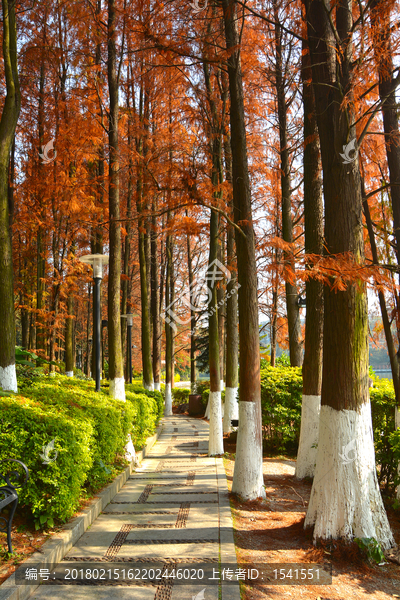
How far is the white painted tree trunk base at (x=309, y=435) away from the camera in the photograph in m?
6.84

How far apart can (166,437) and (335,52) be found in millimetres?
10479

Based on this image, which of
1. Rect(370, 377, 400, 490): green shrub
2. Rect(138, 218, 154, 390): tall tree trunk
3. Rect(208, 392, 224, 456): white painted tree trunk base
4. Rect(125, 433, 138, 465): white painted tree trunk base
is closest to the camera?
Rect(370, 377, 400, 490): green shrub

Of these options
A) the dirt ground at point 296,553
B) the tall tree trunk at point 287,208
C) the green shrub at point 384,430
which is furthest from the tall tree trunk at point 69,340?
the green shrub at point 384,430

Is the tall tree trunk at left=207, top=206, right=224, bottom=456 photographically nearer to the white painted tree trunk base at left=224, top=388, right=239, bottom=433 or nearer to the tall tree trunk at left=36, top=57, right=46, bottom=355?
the white painted tree trunk base at left=224, top=388, right=239, bottom=433

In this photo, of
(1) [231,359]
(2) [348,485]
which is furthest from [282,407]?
(2) [348,485]

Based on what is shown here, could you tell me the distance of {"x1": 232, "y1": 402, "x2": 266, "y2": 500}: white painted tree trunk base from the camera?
598cm

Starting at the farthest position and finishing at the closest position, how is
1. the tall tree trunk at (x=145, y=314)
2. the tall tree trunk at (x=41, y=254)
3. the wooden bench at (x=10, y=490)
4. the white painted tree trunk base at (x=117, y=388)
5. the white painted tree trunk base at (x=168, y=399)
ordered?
the white painted tree trunk base at (x=168, y=399)
the tall tree trunk at (x=145, y=314)
the tall tree trunk at (x=41, y=254)
the white painted tree trunk base at (x=117, y=388)
the wooden bench at (x=10, y=490)

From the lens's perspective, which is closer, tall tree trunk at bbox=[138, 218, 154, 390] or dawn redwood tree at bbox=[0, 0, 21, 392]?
dawn redwood tree at bbox=[0, 0, 21, 392]

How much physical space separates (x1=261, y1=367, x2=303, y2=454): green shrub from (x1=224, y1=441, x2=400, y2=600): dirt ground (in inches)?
108

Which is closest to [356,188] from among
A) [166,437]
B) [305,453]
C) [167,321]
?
[305,453]

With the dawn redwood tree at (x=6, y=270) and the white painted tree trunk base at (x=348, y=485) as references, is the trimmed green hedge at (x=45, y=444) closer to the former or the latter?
the dawn redwood tree at (x=6, y=270)

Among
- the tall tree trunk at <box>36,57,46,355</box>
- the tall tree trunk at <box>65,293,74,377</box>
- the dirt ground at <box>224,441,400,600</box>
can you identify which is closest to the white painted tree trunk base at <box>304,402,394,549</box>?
the dirt ground at <box>224,441,400,600</box>

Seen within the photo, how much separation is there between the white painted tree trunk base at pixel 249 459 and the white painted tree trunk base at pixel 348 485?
1.61 metres

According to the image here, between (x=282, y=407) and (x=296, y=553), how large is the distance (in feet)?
16.1
